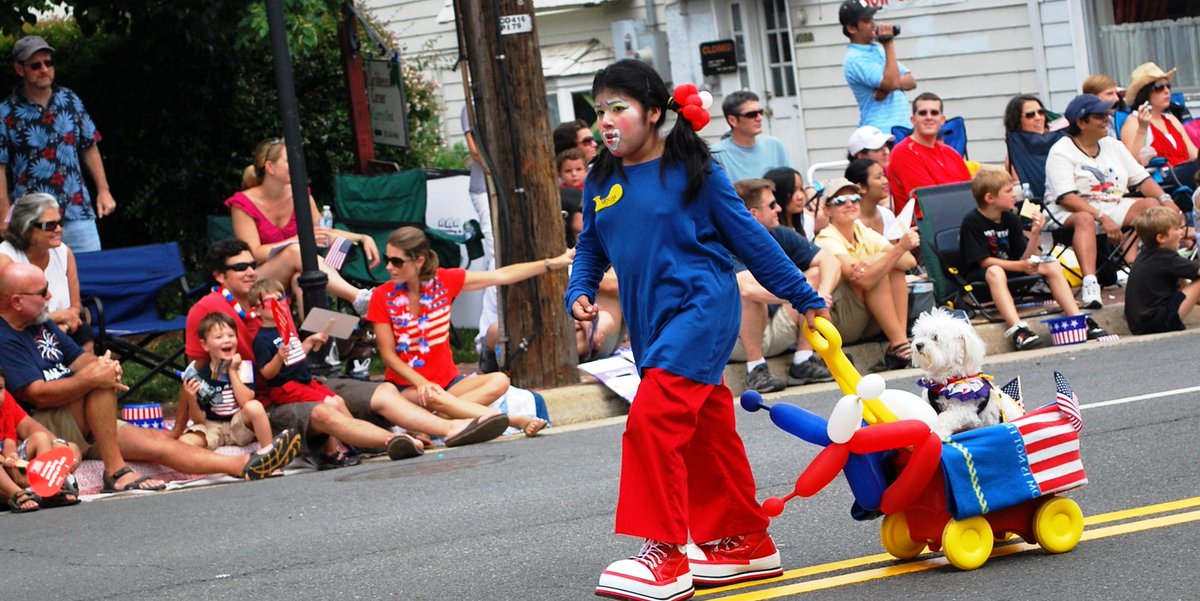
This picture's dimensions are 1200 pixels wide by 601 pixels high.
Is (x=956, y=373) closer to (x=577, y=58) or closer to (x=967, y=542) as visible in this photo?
(x=967, y=542)

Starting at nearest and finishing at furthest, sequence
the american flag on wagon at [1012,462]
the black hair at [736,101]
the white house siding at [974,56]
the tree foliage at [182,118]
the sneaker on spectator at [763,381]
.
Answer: the american flag on wagon at [1012,462] < the sneaker on spectator at [763,381] < the black hair at [736,101] < the tree foliage at [182,118] < the white house siding at [974,56]

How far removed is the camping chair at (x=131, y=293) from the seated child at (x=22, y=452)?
239 cm

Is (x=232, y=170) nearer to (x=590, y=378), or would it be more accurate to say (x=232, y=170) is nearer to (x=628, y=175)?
(x=590, y=378)

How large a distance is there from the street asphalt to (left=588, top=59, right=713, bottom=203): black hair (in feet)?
4.96

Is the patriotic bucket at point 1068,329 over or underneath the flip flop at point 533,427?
underneath

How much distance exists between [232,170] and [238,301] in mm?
6618

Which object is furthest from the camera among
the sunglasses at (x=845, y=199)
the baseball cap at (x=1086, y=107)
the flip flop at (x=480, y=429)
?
the baseball cap at (x=1086, y=107)

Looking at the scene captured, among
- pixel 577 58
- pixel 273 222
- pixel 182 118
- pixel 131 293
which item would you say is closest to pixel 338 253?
pixel 273 222

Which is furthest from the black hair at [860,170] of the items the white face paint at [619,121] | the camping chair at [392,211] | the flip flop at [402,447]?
the white face paint at [619,121]

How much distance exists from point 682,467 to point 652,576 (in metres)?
0.39

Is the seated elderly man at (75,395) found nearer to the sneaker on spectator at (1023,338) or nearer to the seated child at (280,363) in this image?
the seated child at (280,363)

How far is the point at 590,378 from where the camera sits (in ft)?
39.9

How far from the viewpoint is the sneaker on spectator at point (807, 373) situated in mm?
12062

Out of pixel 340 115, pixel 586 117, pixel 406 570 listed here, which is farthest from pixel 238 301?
pixel 586 117
